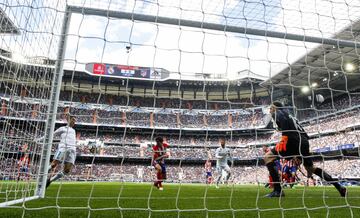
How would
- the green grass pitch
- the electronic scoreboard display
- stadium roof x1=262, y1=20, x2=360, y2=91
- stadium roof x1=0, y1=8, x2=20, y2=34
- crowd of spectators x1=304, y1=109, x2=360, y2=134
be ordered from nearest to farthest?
the green grass pitch → stadium roof x1=0, y1=8, x2=20, y2=34 → stadium roof x1=262, y1=20, x2=360, y2=91 → crowd of spectators x1=304, y1=109, x2=360, y2=134 → the electronic scoreboard display

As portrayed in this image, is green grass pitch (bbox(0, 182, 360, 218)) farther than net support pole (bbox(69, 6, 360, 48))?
No

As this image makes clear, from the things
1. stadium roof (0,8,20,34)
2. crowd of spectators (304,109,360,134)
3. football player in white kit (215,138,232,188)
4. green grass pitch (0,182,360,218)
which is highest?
crowd of spectators (304,109,360,134)

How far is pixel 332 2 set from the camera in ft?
14.8

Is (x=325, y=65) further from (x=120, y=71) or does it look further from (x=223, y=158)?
(x=120, y=71)

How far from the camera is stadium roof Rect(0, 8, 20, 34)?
349 centimetres

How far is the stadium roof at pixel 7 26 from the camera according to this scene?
3487 millimetres

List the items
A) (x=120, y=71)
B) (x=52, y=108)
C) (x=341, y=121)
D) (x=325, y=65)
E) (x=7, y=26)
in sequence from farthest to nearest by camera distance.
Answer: (x=120, y=71) < (x=341, y=121) < (x=325, y=65) < (x=52, y=108) < (x=7, y=26)

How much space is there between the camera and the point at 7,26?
3686mm

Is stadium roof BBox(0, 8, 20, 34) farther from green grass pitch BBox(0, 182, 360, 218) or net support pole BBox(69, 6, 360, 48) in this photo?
green grass pitch BBox(0, 182, 360, 218)

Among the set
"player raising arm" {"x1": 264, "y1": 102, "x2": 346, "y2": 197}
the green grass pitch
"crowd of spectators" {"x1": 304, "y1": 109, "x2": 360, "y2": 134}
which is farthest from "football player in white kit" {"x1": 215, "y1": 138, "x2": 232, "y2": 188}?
the green grass pitch

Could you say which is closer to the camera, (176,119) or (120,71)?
(176,119)

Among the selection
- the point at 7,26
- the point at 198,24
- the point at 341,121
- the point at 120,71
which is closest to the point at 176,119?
the point at 120,71

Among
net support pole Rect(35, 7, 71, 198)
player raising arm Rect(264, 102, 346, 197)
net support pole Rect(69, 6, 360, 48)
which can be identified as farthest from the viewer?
player raising arm Rect(264, 102, 346, 197)

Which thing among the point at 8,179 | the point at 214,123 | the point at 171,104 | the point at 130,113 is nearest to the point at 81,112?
the point at 130,113
